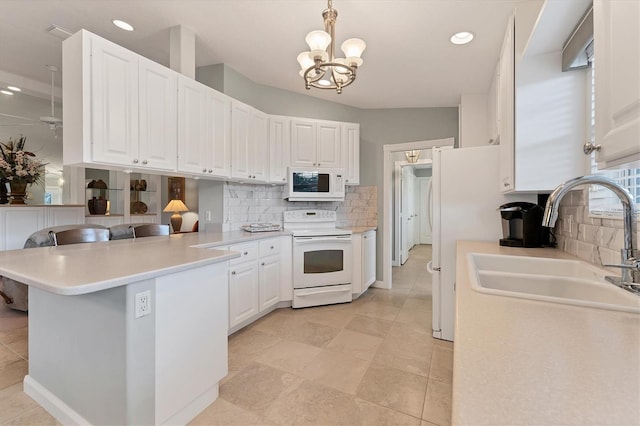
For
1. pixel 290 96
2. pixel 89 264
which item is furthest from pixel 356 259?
pixel 89 264

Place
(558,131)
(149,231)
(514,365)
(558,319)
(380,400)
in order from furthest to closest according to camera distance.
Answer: (149,231) → (380,400) → (558,131) → (558,319) → (514,365)

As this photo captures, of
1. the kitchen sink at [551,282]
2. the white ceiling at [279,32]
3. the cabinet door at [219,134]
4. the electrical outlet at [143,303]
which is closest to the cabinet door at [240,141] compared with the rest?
the cabinet door at [219,134]

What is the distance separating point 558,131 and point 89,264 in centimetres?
261

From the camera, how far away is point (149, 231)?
2.95 meters

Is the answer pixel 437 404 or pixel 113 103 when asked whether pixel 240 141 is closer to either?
pixel 113 103

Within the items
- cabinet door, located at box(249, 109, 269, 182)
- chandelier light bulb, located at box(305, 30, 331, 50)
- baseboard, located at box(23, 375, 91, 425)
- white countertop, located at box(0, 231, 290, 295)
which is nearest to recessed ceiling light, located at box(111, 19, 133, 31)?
cabinet door, located at box(249, 109, 269, 182)

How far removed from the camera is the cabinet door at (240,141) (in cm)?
304

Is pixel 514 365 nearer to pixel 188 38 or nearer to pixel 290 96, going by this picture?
pixel 188 38

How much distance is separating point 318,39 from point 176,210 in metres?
4.73

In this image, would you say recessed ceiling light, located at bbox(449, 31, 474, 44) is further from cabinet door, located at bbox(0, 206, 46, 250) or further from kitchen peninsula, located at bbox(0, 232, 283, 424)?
cabinet door, located at bbox(0, 206, 46, 250)


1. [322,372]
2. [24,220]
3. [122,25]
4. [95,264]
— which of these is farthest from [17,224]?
[322,372]

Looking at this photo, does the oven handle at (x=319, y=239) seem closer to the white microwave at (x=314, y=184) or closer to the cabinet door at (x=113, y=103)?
the white microwave at (x=314, y=184)

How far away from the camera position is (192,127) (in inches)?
103

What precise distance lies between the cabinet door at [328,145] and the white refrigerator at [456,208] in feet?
4.81
